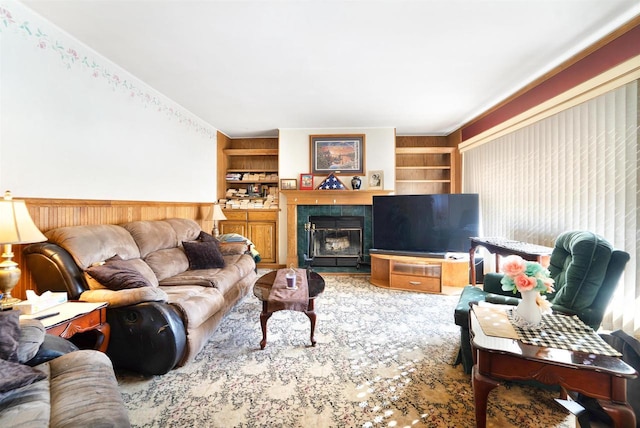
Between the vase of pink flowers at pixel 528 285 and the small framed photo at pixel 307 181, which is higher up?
the small framed photo at pixel 307 181

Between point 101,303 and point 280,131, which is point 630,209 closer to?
point 101,303

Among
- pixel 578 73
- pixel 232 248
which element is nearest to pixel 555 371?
pixel 578 73

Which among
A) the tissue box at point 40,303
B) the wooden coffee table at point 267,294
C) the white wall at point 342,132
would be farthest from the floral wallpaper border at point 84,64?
the wooden coffee table at point 267,294

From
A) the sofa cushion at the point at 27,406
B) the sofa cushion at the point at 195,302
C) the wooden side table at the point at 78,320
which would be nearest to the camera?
the sofa cushion at the point at 27,406

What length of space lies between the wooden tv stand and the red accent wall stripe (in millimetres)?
2085

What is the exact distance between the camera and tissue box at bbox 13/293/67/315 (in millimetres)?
1519

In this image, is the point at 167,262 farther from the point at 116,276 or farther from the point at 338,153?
the point at 338,153

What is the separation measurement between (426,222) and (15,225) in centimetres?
419

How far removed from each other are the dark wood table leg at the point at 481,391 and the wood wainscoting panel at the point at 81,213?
3.06 m

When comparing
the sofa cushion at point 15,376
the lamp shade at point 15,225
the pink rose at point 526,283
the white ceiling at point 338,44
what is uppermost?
the white ceiling at point 338,44

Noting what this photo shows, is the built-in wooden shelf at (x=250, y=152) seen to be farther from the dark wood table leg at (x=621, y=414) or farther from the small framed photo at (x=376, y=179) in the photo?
the dark wood table leg at (x=621, y=414)

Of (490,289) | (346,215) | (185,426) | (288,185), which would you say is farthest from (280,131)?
(185,426)

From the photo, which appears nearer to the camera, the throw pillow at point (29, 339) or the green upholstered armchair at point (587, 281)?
the throw pillow at point (29, 339)

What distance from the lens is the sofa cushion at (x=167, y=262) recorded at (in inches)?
102
